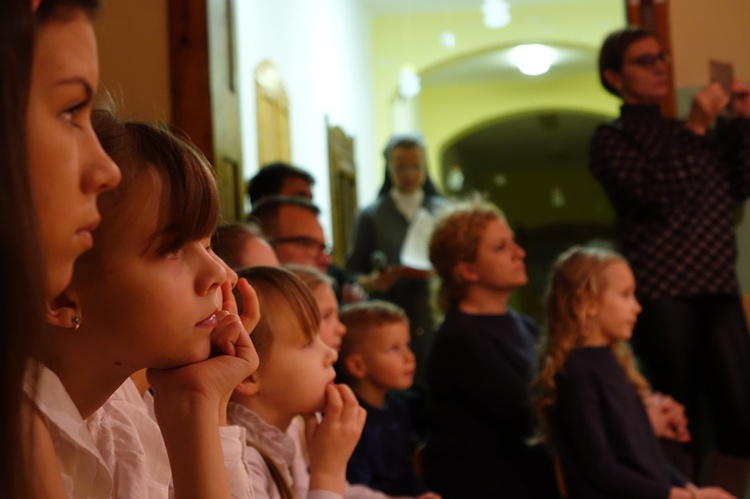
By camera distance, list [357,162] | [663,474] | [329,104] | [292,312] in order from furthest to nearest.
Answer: [357,162] → [329,104] → [663,474] → [292,312]

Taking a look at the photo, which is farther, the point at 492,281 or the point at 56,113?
the point at 492,281

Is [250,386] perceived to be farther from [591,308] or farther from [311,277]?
[591,308]

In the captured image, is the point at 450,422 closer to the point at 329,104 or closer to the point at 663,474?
the point at 663,474

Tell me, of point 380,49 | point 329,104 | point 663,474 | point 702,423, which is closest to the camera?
point 663,474

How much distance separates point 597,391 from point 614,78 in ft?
4.17

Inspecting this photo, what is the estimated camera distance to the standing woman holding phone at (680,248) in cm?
325

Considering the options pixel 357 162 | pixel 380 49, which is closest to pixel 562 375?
pixel 357 162

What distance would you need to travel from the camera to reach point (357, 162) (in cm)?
792

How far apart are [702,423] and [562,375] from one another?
0.98m

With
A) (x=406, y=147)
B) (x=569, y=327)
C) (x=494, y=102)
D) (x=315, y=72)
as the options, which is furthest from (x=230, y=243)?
(x=494, y=102)

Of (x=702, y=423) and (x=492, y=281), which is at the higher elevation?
(x=492, y=281)

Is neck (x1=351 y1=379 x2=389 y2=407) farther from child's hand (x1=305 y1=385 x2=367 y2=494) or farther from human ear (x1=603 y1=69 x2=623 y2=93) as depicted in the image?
human ear (x1=603 y1=69 x2=623 y2=93)

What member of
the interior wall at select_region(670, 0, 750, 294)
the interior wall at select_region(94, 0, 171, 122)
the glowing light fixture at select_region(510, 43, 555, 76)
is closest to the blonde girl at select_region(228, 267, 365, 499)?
the interior wall at select_region(94, 0, 171, 122)

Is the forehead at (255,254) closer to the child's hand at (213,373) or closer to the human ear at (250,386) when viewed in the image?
the human ear at (250,386)
